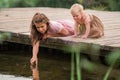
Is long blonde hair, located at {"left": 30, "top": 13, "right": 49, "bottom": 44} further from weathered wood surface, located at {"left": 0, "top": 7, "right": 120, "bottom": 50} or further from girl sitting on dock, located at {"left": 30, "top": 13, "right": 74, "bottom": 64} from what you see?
weathered wood surface, located at {"left": 0, "top": 7, "right": 120, "bottom": 50}

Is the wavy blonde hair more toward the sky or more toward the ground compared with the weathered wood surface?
more toward the sky

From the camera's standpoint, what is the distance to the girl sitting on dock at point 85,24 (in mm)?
4707

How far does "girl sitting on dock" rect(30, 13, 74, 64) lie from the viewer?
186 inches

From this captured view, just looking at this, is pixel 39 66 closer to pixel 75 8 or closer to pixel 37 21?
pixel 37 21

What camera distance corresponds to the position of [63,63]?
606 centimetres

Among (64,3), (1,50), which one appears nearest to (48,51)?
(1,50)

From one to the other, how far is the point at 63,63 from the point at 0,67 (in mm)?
999

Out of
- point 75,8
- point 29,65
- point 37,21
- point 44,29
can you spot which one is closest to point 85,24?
point 75,8

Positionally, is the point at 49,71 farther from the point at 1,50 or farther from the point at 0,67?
the point at 1,50

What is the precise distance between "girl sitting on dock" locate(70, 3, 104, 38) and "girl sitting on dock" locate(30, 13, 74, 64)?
256mm

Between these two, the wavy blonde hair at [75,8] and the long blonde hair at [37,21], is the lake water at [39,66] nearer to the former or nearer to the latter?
the long blonde hair at [37,21]

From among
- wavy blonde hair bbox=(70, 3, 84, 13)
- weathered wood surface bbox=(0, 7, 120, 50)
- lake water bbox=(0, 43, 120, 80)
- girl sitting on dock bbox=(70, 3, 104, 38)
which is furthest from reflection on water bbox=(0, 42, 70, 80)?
wavy blonde hair bbox=(70, 3, 84, 13)

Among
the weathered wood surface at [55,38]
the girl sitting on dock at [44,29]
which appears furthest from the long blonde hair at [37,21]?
the weathered wood surface at [55,38]

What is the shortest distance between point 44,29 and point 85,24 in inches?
20.5
